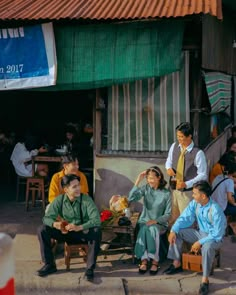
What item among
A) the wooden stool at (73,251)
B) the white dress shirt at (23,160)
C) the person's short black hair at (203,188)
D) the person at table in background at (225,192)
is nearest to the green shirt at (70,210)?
the wooden stool at (73,251)

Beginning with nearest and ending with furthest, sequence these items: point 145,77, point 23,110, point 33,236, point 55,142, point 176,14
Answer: point 176,14 → point 145,77 → point 33,236 → point 55,142 → point 23,110

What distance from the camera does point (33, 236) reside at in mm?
7914

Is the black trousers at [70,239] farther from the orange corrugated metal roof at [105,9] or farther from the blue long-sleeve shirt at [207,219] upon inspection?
the orange corrugated metal roof at [105,9]

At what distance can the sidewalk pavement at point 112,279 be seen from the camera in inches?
245

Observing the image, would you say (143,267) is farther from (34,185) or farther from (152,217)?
(34,185)

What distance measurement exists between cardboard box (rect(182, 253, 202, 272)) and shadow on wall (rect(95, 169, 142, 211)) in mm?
1851

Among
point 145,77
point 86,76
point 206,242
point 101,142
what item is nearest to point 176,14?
point 145,77

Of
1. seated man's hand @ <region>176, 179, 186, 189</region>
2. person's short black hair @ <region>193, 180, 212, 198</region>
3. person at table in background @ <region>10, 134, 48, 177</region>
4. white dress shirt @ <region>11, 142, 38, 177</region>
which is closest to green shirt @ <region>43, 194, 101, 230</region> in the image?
seated man's hand @ <region>176, 179, 186, 189</region>

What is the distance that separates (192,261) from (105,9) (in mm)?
3658

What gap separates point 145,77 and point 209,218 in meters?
2.21

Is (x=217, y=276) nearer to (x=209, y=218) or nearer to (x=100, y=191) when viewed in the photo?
(x=209, y=218)

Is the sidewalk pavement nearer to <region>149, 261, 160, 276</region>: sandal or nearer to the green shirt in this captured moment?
<region>149, 261, 160, 276</region>: sandal

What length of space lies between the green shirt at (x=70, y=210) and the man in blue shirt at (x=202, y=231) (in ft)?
3.45

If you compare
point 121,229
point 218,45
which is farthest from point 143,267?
point 218,45
